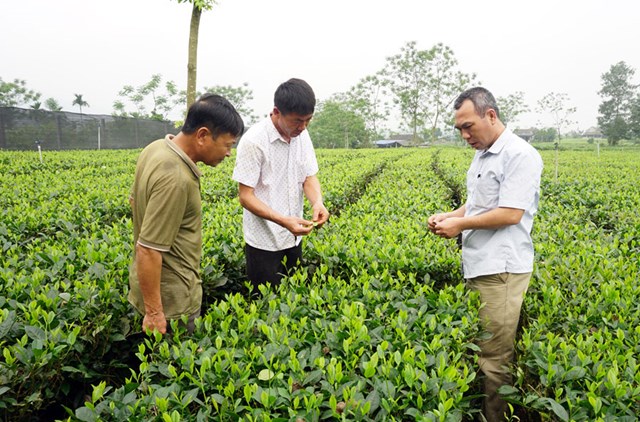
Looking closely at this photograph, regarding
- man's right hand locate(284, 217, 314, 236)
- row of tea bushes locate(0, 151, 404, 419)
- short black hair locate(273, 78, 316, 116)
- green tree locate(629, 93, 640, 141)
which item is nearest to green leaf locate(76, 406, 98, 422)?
row of tea bushes locate(0, 151, 404, 419)

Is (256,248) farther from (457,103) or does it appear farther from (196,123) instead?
(457,103)

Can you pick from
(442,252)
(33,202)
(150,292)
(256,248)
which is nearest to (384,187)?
(442,252)

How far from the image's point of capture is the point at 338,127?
1805 inches

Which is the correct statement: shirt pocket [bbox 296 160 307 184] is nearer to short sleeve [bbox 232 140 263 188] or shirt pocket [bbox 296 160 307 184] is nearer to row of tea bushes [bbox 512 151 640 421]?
short sleeve [bbox 232 140 263 188]

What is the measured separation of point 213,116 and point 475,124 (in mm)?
1451

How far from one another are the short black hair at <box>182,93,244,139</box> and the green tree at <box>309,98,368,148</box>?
133ft

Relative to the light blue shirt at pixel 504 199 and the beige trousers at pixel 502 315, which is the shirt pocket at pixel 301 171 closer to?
the light blue shirt at pixel 504 199

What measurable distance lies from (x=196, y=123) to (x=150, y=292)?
81 centimetres

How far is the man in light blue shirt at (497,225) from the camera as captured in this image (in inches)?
92.3

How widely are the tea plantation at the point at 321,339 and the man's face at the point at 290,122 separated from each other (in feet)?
3.20

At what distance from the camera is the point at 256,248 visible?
291cm

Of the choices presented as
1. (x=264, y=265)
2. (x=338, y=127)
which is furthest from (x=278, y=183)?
(x=338, y=127)

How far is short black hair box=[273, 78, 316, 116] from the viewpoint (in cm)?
256

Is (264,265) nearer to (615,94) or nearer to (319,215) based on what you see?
(319,215)
